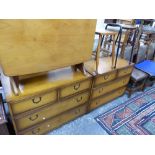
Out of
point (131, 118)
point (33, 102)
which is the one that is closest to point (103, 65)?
point (131, 118)

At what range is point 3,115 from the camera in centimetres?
118

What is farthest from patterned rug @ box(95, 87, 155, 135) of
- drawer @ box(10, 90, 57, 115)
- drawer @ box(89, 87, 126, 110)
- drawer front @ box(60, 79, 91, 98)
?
drawer @ box(10, 90, 57, 115)

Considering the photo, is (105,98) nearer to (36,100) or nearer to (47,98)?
(47,98)

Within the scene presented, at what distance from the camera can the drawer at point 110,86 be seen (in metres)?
1.78

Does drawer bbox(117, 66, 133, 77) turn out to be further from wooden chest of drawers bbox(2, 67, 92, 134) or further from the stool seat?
wooden chest of drawers bbox(2, 67, 92, 134)

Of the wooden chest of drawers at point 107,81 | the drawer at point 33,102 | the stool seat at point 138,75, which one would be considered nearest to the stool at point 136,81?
the stool seat at point 138,75

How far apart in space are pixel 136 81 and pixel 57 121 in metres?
1.36

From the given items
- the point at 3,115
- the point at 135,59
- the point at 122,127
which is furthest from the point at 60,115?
the point at 135,59

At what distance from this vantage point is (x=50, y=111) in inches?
Result: 56.7

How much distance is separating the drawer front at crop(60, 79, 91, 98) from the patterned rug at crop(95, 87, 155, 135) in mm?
546

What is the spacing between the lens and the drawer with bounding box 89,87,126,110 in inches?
73.9
